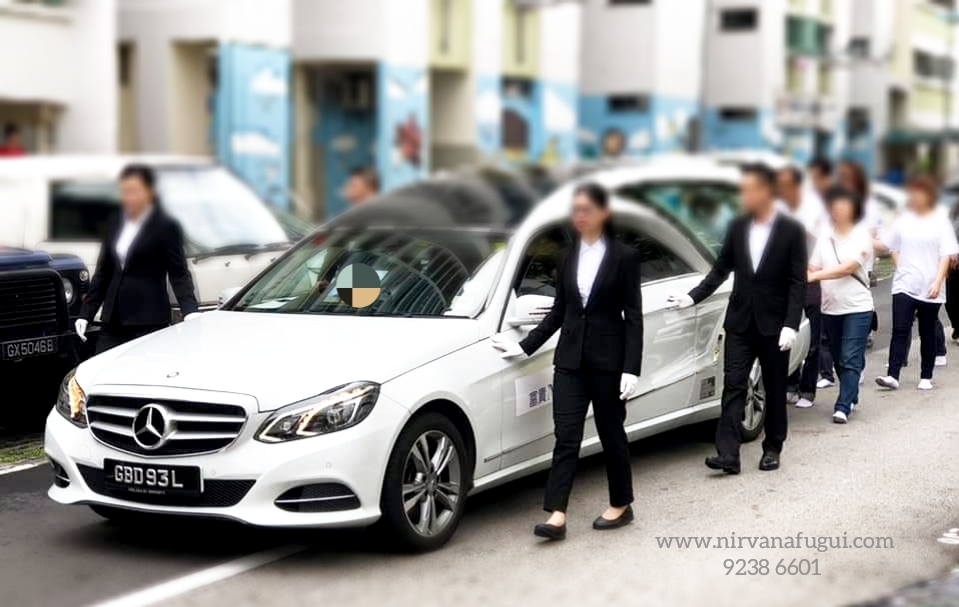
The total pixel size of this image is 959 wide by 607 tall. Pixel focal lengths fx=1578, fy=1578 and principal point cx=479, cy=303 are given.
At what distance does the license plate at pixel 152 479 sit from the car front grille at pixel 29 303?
298cm

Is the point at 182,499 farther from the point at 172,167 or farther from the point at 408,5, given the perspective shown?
the point at 408,5

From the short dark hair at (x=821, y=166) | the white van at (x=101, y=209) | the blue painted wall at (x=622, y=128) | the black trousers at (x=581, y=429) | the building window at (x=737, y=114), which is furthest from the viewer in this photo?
the building window at (x=737, y=114)

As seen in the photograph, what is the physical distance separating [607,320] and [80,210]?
261 inches

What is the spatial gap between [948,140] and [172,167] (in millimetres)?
56663

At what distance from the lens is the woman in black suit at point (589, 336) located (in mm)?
7133

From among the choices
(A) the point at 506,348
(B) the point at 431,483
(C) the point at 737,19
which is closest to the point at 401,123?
(C) the point at 737,19

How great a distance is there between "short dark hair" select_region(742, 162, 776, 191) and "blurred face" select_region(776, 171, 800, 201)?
222 millimetres

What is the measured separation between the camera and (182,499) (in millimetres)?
6613

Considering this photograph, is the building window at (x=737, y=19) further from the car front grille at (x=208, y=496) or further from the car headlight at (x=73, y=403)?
the car front grille at (x=208, y=496)

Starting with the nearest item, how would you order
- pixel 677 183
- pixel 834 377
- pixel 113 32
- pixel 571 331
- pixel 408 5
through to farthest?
pixel 571 331 < pixel 834 377 < pixel 677 183 < pixel 113 32 < pixel 408 5

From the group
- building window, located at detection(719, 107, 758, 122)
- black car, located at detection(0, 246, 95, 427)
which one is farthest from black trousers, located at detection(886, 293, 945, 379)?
building window, located at detection(719, 107, 758, 122)

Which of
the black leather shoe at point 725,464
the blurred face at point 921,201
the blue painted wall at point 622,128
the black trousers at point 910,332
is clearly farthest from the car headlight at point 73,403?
the blue painted wall at point 622,128

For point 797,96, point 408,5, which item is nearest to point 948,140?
point 797,96

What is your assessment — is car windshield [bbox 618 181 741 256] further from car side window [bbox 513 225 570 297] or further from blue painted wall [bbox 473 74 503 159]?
blue painted wall [bbox 473 74 503 159]
